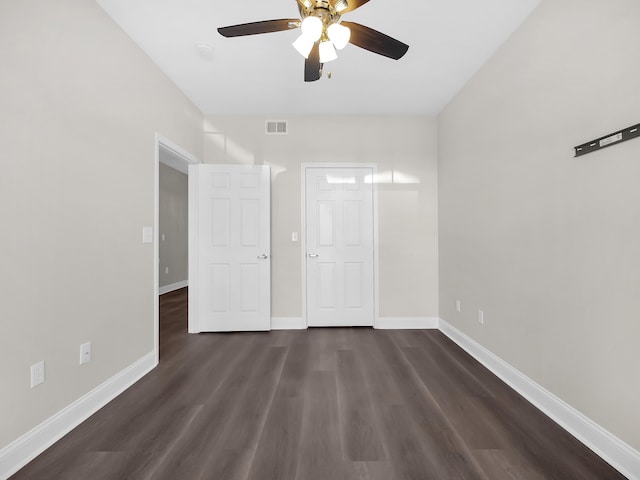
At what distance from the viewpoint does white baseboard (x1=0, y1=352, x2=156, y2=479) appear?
1.44 meters

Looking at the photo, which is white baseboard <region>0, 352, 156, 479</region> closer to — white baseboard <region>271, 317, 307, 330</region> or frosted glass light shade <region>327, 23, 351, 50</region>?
white baseboard <region>271, 317, 307, 330</region>

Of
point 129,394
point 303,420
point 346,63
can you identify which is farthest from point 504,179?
point 129,394

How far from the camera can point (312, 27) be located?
136cm

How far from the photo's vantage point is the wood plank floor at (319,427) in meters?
1.46

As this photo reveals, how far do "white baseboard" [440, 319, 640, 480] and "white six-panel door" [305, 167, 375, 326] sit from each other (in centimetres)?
152

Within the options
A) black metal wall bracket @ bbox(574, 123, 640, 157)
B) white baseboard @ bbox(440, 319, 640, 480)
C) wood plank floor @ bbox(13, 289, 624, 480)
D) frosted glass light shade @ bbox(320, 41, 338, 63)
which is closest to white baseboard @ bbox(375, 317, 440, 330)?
wood plank floor @ bbox(13, 289, 624, 480)

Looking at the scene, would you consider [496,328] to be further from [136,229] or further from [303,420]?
[136,229]

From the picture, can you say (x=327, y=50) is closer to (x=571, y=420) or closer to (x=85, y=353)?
(x=85, y=353)

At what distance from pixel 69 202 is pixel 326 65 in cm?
234

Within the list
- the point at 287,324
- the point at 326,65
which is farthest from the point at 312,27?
the point at 287,324

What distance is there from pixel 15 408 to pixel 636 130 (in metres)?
3.32

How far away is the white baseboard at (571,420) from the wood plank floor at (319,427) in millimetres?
57

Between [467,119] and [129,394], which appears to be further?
[467,119]

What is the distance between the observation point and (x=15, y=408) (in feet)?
4.82
